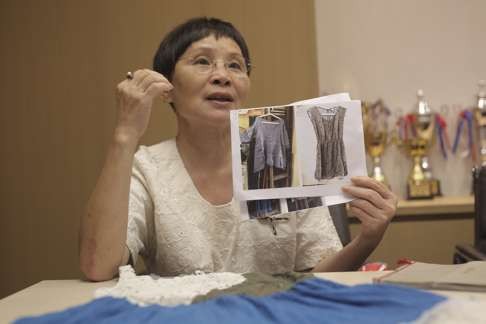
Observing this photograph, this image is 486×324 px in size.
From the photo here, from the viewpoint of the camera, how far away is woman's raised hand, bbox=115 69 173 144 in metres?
1.09

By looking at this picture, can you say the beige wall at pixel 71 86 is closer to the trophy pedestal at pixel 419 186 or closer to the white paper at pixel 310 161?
the trophy pedestal at pixel 419 186

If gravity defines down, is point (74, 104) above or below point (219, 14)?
below

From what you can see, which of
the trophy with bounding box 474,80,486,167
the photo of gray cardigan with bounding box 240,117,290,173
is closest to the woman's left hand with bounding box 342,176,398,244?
the photo of gray cardigan with bounding box 240,117,290,173

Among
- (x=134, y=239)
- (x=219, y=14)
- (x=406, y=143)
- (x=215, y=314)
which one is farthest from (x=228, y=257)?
(x=406, y=143)

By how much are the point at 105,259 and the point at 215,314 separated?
0.45 m

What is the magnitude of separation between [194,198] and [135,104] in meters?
0.30

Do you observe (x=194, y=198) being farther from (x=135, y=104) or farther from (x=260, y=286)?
(x=260, y=286)

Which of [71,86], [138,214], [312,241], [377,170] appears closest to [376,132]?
[377,170]

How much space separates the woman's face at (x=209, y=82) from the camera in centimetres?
130

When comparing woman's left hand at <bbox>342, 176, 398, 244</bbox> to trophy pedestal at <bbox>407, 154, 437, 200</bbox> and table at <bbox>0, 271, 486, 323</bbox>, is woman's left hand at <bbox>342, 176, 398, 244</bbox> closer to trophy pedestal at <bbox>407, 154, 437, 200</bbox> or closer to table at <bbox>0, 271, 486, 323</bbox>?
table at <bbox>0, 271, 486, 323</bbox>

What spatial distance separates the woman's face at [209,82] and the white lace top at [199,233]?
0.51 feet

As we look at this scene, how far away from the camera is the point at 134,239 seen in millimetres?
1189

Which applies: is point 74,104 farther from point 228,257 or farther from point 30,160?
point 228,257

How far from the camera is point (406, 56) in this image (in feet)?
8.63
